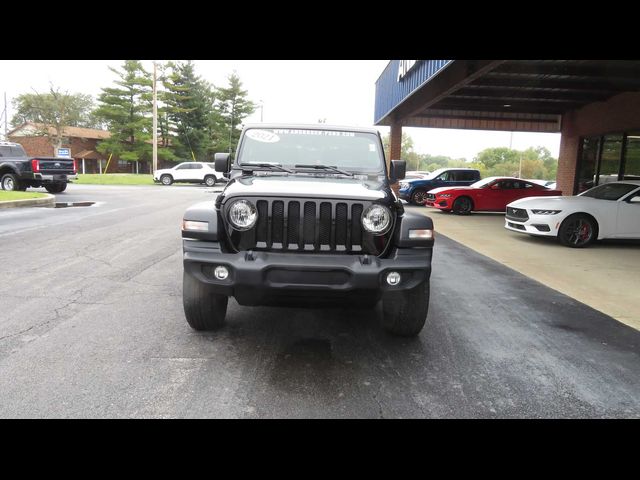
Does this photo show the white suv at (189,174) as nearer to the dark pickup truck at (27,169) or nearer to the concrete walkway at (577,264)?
the dark pickup truck at (27,169)

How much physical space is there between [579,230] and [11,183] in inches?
802

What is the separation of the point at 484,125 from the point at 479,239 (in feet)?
53.0

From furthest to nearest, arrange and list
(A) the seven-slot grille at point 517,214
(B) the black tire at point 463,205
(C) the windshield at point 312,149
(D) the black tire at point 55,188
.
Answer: (D) the black tire at point 55,188
(B) the black tire at point 463,205
(A) the seven-slot grille at point 517,214
(C) the windshield at point 312,149

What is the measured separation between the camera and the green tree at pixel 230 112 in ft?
186

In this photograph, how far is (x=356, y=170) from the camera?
16.5 feet

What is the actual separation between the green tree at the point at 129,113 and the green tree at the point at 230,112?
7632 mm

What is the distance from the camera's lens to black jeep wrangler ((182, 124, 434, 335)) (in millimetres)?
3473

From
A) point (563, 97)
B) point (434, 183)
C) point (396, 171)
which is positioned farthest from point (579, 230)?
point (434, 183)

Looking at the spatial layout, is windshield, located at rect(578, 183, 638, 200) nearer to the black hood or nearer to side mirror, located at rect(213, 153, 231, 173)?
the black hood

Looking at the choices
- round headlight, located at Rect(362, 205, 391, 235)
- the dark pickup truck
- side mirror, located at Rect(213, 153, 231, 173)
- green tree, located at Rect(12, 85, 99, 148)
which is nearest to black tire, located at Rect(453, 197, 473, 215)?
side mirror, located at Rect(213, 153, 231, 173)

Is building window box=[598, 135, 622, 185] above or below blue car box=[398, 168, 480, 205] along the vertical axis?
above

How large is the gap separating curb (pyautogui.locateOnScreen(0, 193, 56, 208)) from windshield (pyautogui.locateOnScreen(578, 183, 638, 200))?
15.2 metres

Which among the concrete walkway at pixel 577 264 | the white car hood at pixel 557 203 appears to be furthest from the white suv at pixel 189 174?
the white car hood at pixel 557 203
